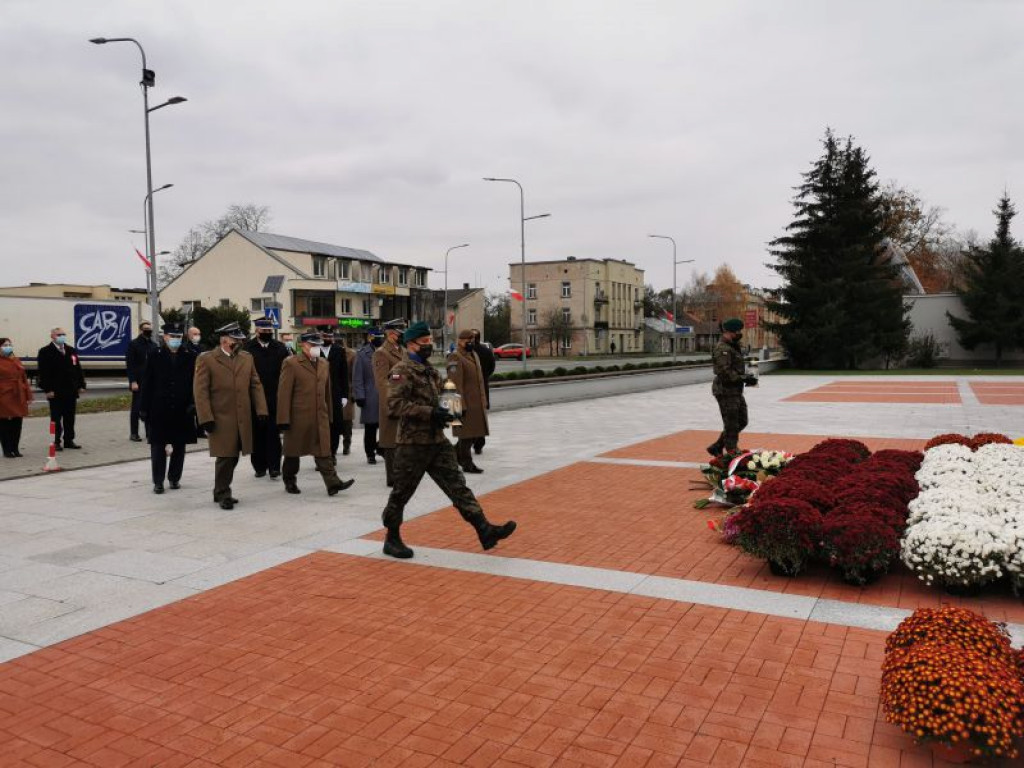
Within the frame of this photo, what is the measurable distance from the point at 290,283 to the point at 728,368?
2285 inches

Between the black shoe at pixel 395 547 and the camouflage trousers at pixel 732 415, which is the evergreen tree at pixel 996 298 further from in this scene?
the black shoe at pixel 395 547

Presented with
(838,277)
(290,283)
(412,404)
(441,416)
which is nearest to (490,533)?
(441,416)

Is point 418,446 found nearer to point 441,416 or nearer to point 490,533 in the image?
point 441,416

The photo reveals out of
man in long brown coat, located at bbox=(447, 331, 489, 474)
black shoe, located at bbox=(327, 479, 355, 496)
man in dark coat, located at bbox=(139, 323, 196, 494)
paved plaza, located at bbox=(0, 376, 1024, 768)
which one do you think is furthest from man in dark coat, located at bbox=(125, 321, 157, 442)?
man in long brown coat, located at bbox=(447, 331, 489, 474)

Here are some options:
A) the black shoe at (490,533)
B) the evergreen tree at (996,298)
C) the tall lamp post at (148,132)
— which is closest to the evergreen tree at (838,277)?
the evergreen tree at (996,298)

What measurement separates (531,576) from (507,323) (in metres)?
90.6

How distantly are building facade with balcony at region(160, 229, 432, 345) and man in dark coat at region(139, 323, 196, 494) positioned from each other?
51.3 m

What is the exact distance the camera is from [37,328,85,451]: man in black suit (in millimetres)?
12867

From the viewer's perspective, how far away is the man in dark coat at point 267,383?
9.86 metres

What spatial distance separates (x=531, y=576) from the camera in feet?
18.9

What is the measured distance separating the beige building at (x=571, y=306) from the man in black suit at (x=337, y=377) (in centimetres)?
7502

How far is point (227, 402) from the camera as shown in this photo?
8531 millimetres

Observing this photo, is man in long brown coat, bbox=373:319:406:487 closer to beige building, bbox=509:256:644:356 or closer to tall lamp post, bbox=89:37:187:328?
tall lamp post, bbox=89:37:187:328

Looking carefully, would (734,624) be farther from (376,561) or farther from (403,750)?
(376,561)
